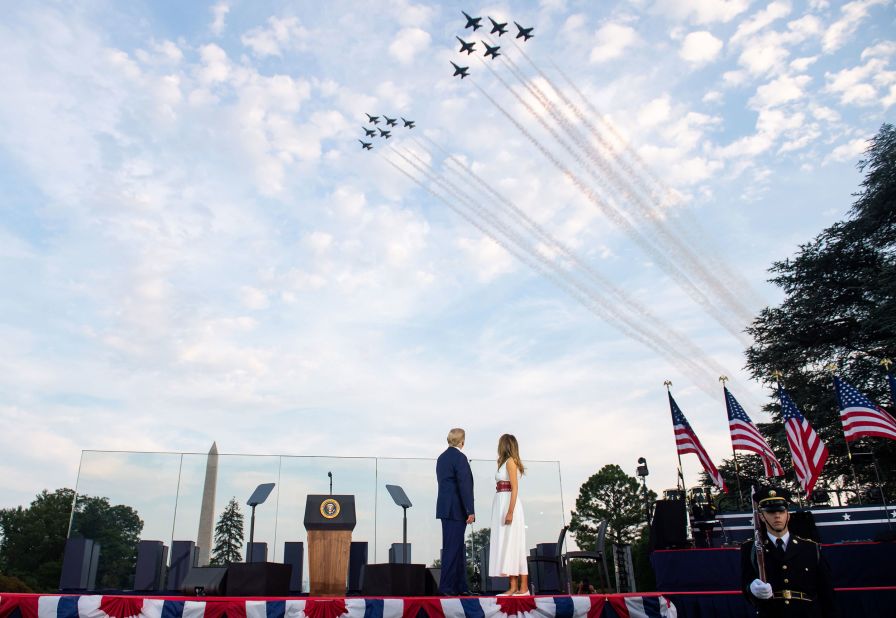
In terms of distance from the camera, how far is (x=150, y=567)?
11.1 meters

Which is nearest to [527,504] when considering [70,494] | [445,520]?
[445,520]

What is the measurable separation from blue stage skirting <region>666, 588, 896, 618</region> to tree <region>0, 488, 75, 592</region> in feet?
175

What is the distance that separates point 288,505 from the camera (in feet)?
41.6

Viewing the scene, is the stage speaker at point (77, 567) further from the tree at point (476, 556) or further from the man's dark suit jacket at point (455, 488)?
the man's dark suit jacket at point (455, 488)

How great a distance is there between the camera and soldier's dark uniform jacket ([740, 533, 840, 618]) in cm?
464

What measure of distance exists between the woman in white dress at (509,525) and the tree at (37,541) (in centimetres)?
5322

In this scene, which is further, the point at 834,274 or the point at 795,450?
the point at 834,274

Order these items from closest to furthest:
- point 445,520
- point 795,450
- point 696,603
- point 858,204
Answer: point 445,520 → point 696,603 → point 795,450 → point 858,204

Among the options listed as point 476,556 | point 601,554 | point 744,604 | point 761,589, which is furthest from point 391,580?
point 476,556

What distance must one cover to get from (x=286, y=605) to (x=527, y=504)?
792 cm

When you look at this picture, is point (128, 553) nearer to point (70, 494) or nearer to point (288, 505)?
point (288, 505)

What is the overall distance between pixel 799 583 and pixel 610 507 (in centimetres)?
6540

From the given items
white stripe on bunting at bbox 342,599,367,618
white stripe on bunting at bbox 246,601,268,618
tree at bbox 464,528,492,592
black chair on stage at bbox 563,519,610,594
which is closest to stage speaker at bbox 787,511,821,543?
Answer: white stripe on bunting at bbox 342,599,367,618

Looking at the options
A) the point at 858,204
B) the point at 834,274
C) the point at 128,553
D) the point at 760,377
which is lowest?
the point at 128,553
